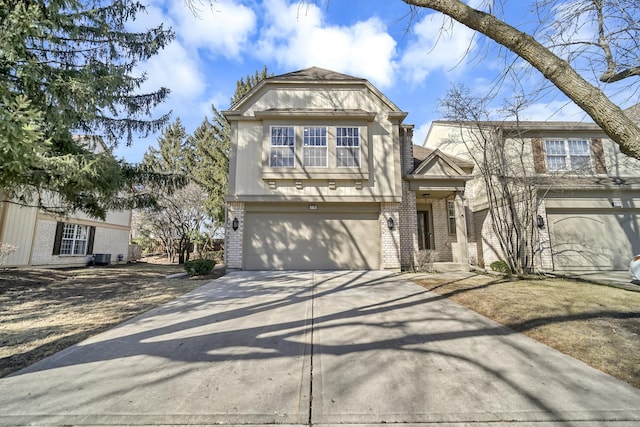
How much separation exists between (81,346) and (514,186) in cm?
1334

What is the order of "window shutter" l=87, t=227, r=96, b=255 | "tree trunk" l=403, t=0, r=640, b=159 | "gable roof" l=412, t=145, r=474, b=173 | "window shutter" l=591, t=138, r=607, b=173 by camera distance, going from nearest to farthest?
"tree trunk" l=403, t=0, r=640, b=159
"gable roof" l=412, t=145, r=474, b=173
"window shutter" l=591, t=138, r=607, b=173
"window shutter" l=87, t=227, r=96, b=255

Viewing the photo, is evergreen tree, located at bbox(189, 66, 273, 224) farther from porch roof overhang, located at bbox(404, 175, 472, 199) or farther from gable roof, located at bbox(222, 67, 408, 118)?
porch roof overhang, located at bbox(404, 175, 472, 199)

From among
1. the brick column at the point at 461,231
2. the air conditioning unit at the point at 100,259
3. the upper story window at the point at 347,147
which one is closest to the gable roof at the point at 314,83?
the upper story window at the point at 347,147

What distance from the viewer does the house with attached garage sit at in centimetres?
1092

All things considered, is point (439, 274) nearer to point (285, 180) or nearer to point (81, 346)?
point (285, 180)

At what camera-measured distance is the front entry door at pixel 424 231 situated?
13.9m

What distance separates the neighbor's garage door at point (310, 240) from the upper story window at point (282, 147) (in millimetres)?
1824

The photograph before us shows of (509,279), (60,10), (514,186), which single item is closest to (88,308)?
(60,10)

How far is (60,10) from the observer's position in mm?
7262

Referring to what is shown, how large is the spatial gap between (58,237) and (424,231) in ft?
61.3

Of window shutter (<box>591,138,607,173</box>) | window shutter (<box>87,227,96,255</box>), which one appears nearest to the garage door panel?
window shutter (<box>591,138,607,173</box>)

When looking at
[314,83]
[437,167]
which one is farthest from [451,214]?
[314,83]

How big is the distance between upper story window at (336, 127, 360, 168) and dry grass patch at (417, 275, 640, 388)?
17.0 feet

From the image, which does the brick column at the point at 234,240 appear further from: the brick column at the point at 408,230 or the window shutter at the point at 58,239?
the window shutter at the point at 58,239
